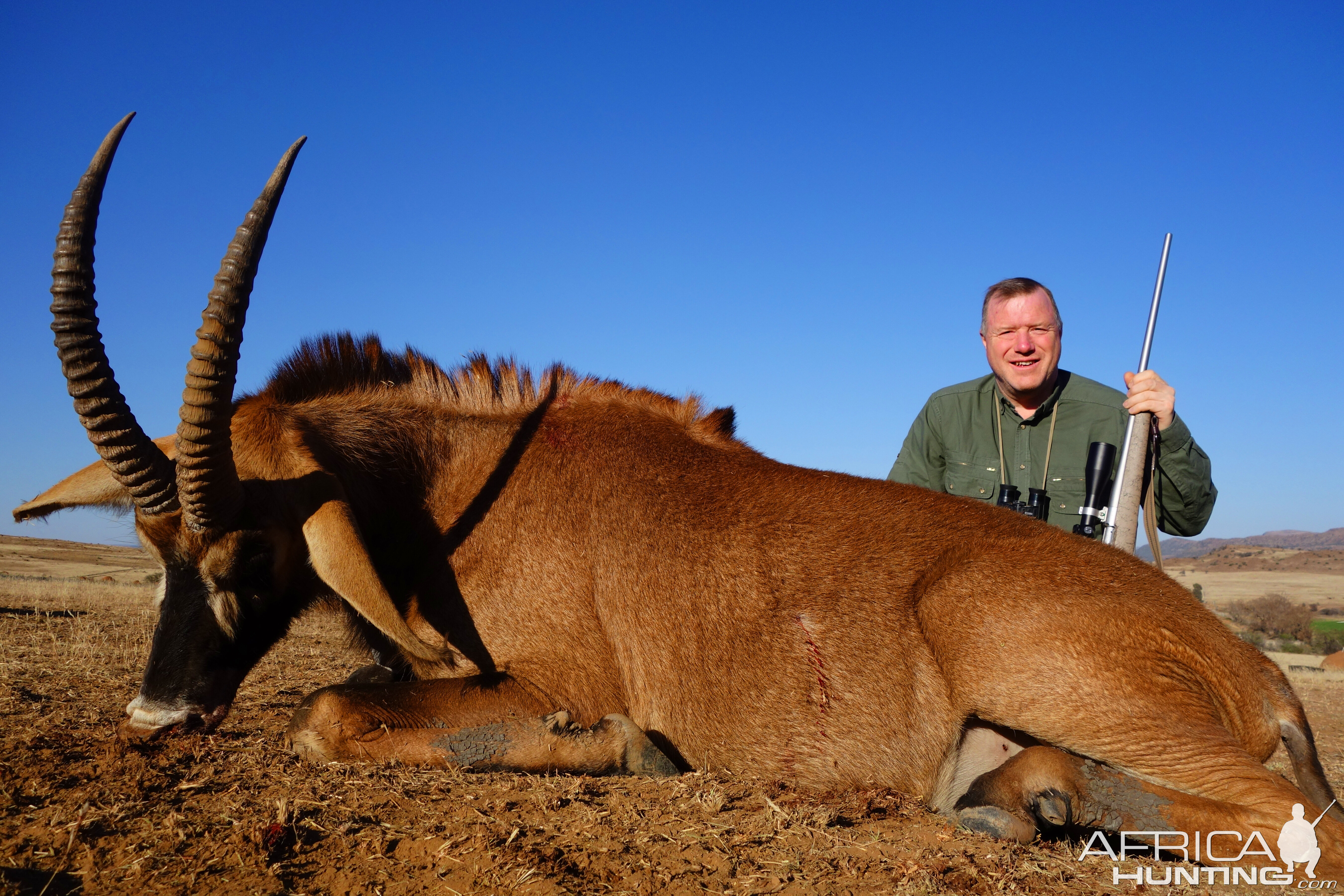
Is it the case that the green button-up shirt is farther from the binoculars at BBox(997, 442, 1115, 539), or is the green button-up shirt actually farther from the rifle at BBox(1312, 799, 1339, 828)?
the rifle at BBox(1312, 799, 1339, 828)

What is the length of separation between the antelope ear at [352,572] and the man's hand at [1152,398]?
4886 millimetres

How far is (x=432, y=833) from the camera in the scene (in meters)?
3.01

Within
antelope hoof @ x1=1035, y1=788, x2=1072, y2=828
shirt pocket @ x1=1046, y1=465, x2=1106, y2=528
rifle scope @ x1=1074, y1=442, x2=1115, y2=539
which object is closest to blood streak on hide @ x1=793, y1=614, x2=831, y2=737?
antelope hoof @ x1=1035, y1=788, x2=1072, y2=828

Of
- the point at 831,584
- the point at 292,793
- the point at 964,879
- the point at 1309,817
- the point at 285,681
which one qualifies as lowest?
the point at 285,681

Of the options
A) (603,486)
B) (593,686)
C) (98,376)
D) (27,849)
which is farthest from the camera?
(603,486)

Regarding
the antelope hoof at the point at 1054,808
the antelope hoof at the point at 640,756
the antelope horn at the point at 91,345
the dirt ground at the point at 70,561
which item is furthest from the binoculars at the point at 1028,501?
the dirt ground at the point at 70,561

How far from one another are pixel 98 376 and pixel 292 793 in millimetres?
1922

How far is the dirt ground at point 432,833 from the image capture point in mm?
2684

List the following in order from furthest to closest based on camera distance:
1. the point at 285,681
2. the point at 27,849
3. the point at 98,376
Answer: the point at 285,681
the point at 98,376
the point at 27,849

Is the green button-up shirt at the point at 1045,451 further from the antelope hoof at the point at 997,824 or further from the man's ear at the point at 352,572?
the man's ear at the point at 352,572

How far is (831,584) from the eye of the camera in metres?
4.44

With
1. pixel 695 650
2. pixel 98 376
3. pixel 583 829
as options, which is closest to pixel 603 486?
pixel 695 650

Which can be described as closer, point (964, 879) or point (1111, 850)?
point (964, 879)

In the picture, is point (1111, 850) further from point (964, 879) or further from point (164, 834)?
point (164, 834)
